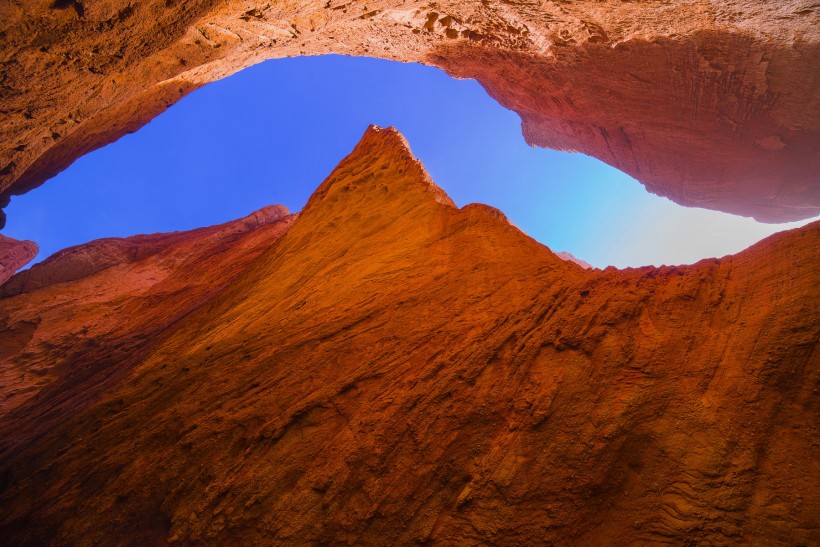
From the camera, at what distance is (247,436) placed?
215 inches

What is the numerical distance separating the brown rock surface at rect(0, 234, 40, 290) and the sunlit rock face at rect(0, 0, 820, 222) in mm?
7388

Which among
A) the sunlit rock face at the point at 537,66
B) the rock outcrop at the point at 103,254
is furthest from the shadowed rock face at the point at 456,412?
the rock outcrop at the point at 103,254

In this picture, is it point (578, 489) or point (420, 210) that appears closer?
point (578, 489)

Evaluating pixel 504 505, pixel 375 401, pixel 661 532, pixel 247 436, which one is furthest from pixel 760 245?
pixel 247 436

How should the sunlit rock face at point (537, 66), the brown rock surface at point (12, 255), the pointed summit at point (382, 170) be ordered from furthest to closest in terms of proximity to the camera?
1. the brown rock surface at point (12, 255)
2. the pointed summit at point (382, 170)
3. the sunlit rock face at point (537, 66)

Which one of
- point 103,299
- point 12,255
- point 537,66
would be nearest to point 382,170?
point 537,66

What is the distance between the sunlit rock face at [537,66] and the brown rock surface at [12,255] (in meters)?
7.39

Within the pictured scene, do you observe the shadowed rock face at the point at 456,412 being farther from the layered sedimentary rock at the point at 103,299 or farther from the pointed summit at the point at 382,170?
the pointed summit at the point at 382,170

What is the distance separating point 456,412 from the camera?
15.6 feet

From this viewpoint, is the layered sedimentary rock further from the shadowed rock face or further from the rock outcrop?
the shadowed rock face

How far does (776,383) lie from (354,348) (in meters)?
5.30

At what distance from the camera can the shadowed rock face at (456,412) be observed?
3525mm

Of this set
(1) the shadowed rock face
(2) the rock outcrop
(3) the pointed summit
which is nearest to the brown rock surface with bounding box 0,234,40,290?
(2) the rock outcrop

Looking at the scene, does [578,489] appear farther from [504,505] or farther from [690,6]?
[690,6]
